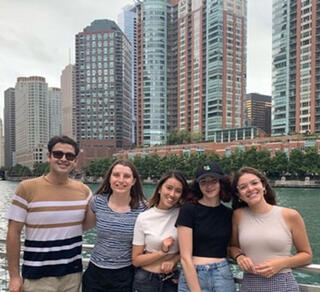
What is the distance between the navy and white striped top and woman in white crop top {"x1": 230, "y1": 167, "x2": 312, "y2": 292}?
2.61 ft

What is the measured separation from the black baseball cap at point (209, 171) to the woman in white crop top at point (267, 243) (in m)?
0.19

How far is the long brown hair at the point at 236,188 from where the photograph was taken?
254 cm

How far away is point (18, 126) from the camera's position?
17575 centimetres

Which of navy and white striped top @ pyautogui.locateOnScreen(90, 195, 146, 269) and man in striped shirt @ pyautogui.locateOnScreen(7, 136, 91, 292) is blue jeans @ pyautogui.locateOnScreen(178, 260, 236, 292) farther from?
man in striped shirt @ pyautogui.locateOnScreen(7, 136, 91, 292)

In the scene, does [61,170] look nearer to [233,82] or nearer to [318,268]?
[318,268]

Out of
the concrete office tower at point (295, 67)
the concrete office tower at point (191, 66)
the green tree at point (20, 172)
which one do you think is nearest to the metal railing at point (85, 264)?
the concrete office tower at point (295, 67)

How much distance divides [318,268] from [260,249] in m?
0.45

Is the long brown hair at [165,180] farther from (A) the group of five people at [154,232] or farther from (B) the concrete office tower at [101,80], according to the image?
(B) the concrete office tower at [101,80]

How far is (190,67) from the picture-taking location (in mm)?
96750

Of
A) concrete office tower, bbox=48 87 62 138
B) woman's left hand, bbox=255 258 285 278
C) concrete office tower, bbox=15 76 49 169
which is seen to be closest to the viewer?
woman's left hand, bbox=255 258 285 278

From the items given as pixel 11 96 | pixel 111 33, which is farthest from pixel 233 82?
pixel 11 96

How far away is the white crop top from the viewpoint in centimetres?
254

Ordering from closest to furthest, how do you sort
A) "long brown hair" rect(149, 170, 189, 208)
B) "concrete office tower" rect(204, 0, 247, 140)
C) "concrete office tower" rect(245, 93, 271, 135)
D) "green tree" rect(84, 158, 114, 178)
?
"long brown hair" rect(149, 170, 189, 208), "green tree" rect(84, 158, 114, 178), "concrete office tower" rect(204, 0, 247, 140), "concrete office tower" rect(245, 93, 271, 135)

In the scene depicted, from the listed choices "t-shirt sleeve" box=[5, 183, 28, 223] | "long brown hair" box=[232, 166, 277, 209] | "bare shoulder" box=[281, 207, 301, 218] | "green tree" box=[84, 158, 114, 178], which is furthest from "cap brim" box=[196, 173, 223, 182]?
"green tree" box=[84, 158, 114, 178]
